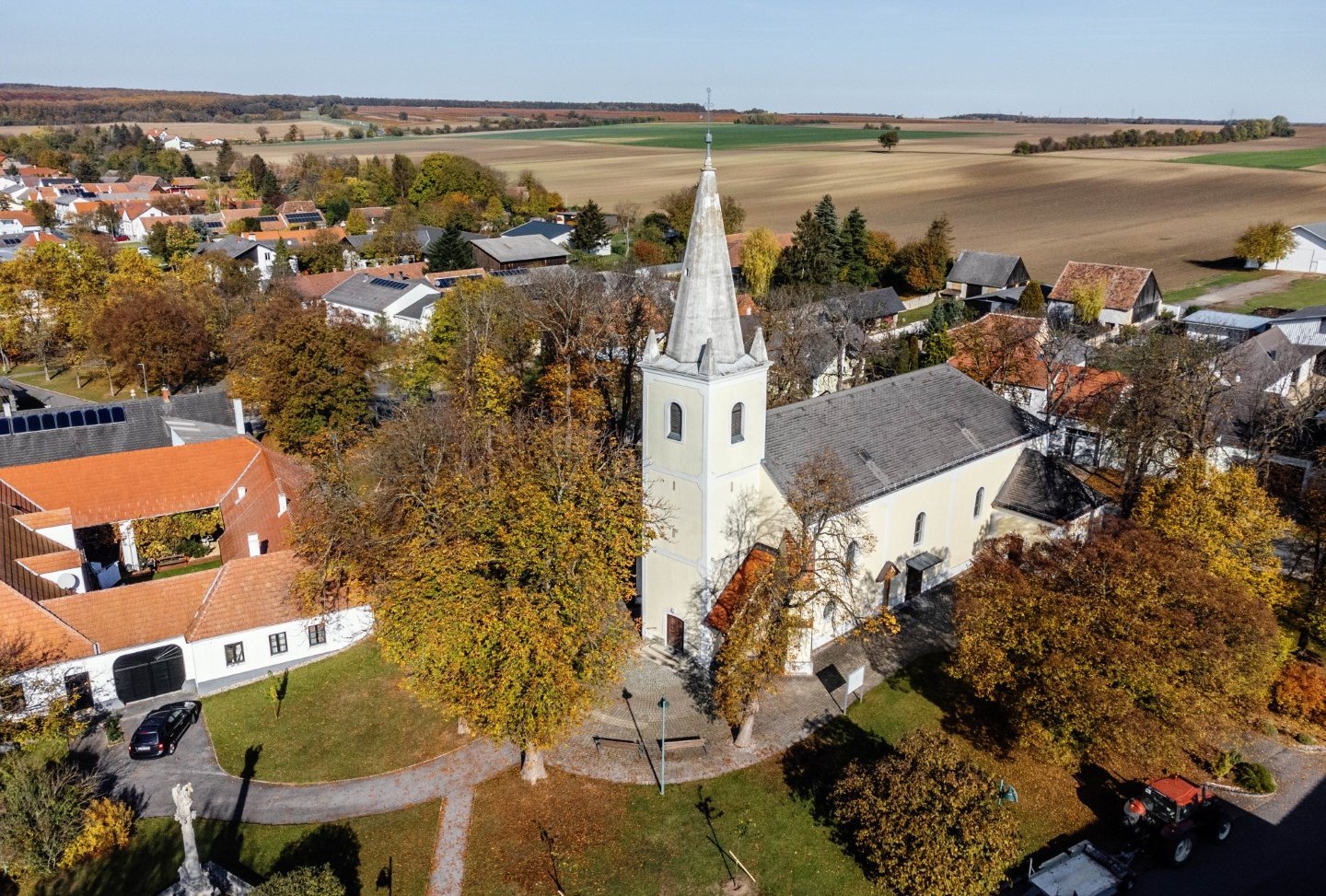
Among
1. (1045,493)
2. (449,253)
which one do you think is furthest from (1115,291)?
(449,253)

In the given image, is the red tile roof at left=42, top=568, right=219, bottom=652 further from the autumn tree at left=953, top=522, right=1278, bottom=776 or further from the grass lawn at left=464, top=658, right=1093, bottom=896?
the autumn tree at left=953, top=522, right=1278, bottom=776

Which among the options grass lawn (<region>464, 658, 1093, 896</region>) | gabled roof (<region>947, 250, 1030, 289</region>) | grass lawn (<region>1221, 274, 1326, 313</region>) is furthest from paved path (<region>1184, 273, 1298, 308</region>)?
grass lawn (<region>464, 658, 1093, 896</region>)

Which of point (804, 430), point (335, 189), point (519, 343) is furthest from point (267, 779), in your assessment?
point (335, 189)

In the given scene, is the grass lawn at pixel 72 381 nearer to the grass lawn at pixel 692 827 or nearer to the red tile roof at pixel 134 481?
the red tile roof at pixel 134 481

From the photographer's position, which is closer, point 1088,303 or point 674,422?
point 674,422

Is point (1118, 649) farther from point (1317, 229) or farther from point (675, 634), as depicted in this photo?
point (1317, 229)

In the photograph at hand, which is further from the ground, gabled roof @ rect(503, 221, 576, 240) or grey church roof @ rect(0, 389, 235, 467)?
gabled roof @ rect(503, 221, 576, 240)
